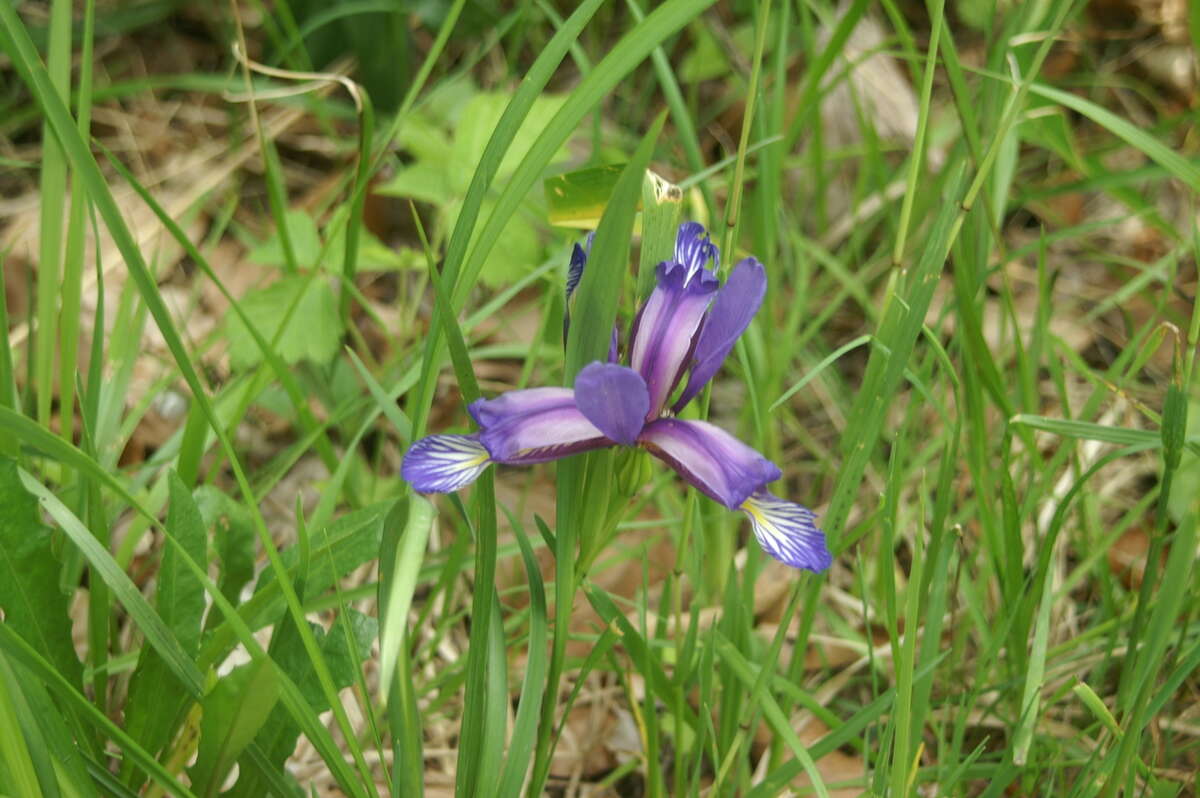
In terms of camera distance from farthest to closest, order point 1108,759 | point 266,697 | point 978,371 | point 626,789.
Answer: point 626,789
point 978,371
point 1108,759
point 266,697

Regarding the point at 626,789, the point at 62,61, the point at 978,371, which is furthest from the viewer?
the point at 626,789

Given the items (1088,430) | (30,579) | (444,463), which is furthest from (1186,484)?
(30,579)

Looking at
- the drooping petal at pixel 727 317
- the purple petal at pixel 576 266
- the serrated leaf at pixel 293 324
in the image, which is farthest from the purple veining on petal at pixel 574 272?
the serrated leaf at pixel 293 324

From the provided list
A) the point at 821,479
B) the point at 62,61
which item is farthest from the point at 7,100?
the point at 821,479

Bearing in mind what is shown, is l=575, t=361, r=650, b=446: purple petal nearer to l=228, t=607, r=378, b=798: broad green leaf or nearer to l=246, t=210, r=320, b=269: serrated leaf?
l=228, t=607, r=378, b=798: broad green leaf

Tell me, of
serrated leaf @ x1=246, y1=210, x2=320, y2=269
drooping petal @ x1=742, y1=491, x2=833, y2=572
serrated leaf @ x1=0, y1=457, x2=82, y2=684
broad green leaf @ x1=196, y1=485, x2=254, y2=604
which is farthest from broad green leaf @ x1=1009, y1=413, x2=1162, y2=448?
serrated leaf @ x1=246, y1=210, x2=320, y2=269

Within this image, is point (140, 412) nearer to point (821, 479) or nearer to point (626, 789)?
point (626, 789)
